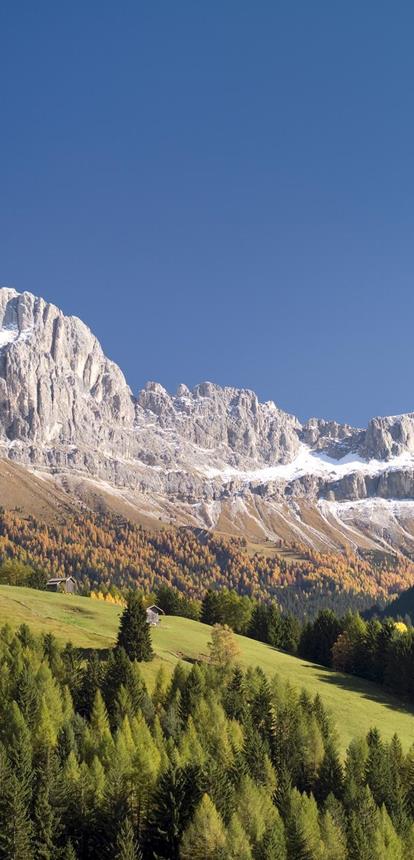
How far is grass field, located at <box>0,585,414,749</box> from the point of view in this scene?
9488 centimetres

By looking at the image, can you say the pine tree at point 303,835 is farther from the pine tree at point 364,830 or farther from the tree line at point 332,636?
the tree line at point 332,636

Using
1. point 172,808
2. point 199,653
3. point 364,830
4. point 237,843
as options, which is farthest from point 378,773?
point 199,653

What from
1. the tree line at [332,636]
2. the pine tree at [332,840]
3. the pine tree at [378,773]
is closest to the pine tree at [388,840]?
the pine tree at [332,840]

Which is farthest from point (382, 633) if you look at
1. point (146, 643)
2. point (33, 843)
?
point (33, 843)

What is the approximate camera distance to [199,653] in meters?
109

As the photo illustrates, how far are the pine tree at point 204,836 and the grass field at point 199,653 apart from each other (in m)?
36.7

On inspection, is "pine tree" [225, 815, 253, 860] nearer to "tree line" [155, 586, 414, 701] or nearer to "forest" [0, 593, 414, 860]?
"forest" [0, 593, 414, 860]

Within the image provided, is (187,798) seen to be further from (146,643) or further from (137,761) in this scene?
(146,643)

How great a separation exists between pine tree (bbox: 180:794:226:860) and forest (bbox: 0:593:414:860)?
0.09 meters

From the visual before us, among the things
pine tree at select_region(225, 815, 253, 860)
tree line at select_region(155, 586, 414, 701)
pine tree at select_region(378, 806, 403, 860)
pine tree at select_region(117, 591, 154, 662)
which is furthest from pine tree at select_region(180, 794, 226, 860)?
tree line at select_region(155, 586, 414, 701)

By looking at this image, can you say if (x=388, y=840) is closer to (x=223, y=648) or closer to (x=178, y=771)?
(x=178, y=771)

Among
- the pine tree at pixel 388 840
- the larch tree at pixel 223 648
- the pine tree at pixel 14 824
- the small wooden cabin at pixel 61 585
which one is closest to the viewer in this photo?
the pine tree at pixel 14 824

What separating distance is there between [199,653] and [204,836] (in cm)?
6061

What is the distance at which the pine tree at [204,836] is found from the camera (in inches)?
1892
